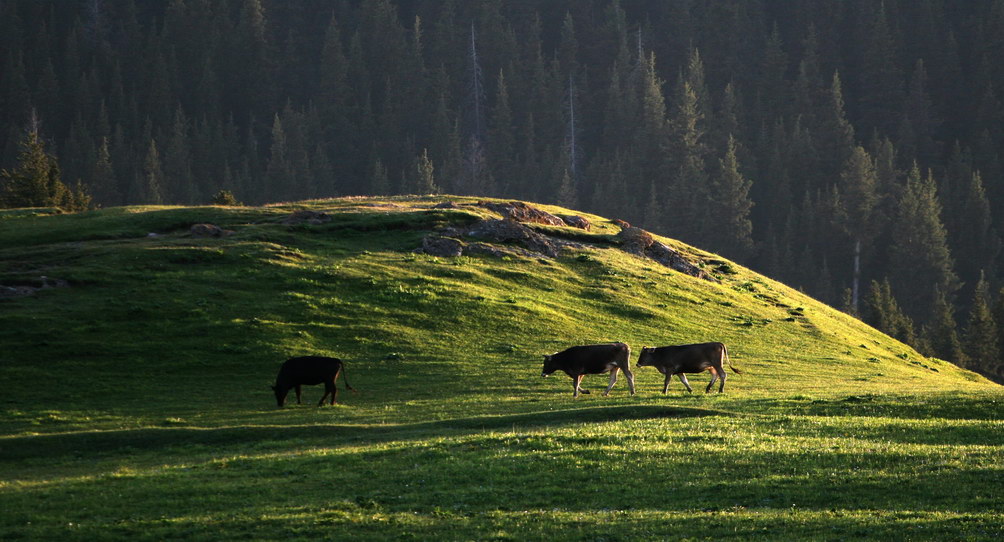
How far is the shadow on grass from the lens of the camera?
2778 cm

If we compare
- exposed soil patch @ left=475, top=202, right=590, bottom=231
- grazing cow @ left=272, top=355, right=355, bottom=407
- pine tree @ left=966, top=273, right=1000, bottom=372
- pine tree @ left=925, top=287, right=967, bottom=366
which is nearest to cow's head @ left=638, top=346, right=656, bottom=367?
grazing cow @ left=272, top=355, right=355, bottom=407

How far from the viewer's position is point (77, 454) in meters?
27.4

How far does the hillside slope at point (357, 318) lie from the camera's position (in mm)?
36938

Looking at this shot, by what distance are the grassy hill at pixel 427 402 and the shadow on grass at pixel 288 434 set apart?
11 cm

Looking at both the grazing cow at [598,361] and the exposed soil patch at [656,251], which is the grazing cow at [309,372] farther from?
the exposed soil patch at [656,251]

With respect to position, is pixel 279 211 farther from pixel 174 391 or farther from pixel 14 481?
pixel 14 481

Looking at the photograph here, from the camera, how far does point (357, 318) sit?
47.0m

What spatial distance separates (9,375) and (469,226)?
1291 inches

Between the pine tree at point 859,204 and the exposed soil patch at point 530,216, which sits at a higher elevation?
the pine tree at point 859,204

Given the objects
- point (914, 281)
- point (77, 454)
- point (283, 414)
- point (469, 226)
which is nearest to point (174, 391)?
point (283, 414)

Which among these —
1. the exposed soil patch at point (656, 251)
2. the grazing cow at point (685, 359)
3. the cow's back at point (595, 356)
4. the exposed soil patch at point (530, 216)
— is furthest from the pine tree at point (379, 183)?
the grazing cow at point (685, 359)

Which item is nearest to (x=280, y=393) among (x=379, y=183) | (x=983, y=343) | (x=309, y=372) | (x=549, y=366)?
(x=309, y=372)

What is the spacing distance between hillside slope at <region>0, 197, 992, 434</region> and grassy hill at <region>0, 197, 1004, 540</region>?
0.54 ft

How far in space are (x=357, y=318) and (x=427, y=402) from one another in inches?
483
